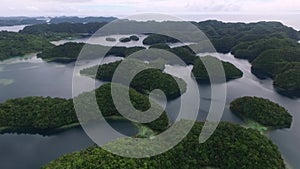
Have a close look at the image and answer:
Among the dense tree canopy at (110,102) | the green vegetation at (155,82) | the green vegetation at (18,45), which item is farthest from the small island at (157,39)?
the dense tree canopy at (110,102)

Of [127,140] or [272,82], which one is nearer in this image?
[127,140]

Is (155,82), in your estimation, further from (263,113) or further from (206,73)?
(263,113)

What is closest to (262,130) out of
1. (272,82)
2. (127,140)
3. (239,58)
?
(127,140)

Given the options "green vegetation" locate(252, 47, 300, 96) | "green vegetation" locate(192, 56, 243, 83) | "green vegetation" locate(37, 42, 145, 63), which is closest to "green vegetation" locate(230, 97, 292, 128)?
"green vegetation" locate(252, 47, 300, 96)

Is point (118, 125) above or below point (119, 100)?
below

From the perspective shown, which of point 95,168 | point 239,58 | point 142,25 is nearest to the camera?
point 95,168

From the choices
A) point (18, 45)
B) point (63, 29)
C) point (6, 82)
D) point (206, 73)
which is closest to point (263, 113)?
point (206, 73)

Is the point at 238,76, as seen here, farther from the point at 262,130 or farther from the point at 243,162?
the point at 243,162
